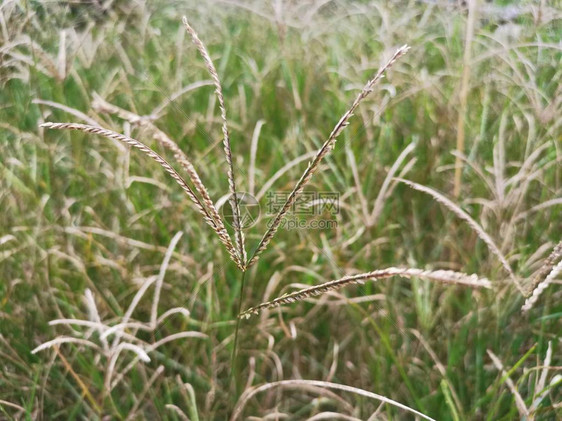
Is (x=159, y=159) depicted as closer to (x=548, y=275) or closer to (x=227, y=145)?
(x=227, y=145)

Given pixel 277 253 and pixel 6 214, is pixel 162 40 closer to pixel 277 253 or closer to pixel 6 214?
pixel 6 214

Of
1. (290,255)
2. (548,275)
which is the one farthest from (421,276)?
(290,255)

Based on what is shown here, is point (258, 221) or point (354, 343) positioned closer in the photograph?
point (354, 343)

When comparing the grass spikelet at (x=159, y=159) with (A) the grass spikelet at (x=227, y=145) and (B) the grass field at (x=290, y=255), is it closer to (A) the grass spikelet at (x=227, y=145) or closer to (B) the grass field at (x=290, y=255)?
(A) the grass spikelet at (x=227, y=145)

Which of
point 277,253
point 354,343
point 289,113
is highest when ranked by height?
point 289,113

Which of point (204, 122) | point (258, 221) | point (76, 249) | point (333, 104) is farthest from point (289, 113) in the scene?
point (76, 249)
